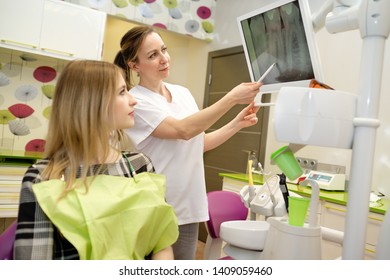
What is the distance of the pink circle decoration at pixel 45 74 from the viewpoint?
3307 mm

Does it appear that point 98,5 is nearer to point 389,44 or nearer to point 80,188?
point 389,44

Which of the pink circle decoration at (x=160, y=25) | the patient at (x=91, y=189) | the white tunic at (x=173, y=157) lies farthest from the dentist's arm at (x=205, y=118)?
the pink circle decoration at (x=160, y=25)

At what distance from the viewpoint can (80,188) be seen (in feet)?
2.87

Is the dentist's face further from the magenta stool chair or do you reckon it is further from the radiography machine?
the radiography machine

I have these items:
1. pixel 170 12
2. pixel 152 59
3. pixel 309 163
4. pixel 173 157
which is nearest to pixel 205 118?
pixel 173 157

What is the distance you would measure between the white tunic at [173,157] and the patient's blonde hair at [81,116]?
12.8 inches

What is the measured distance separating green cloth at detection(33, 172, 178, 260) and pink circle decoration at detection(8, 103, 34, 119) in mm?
2725

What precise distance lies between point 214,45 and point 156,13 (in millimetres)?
768

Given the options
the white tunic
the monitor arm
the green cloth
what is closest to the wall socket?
the white tunic

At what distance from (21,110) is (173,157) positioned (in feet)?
8.11

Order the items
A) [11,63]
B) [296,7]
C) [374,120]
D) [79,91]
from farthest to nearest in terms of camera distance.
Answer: [11,63] < [79,91] < [296,7] < [374,120]

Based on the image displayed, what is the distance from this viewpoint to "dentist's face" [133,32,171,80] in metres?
1.41

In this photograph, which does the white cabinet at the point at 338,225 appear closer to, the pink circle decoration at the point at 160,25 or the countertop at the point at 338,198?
the countertop at the point at 338,198
